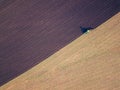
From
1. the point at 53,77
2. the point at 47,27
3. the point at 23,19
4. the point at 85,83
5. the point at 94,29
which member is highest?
the point at 23,19

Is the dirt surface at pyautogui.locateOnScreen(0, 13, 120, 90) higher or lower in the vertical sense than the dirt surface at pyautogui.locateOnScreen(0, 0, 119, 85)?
lower

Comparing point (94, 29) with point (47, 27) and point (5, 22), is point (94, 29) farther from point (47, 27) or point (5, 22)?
point (5, 22)

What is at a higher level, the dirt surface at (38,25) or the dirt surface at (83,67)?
the dirt surface at (38,25)

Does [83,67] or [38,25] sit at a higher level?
[38,25]

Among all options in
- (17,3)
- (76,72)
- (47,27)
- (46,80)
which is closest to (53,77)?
(46,80)
